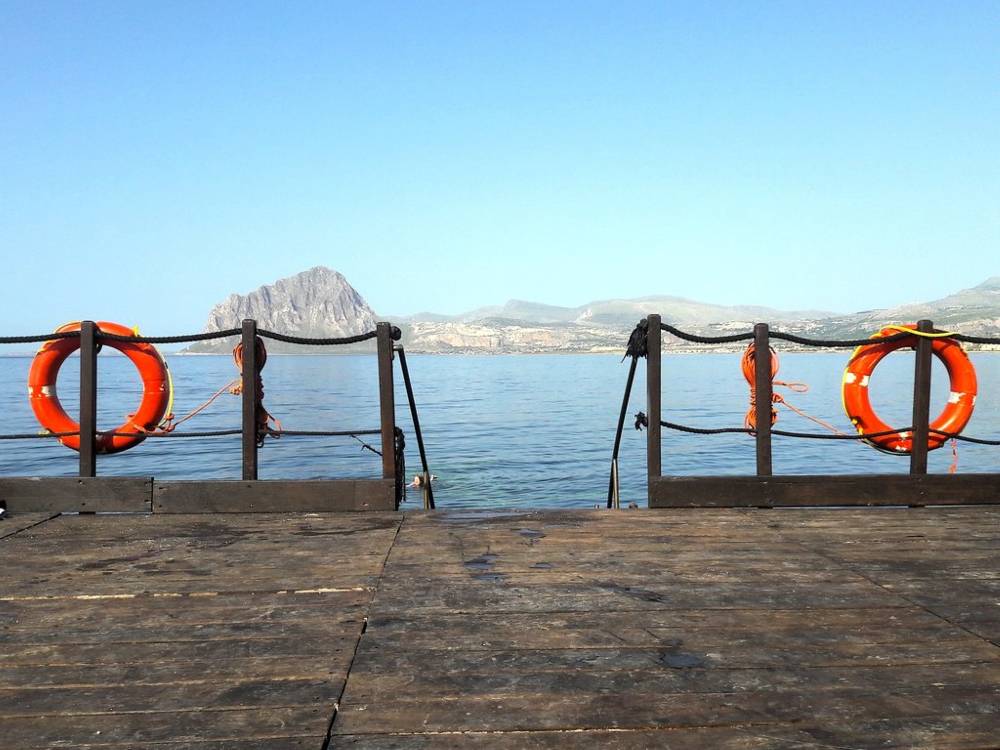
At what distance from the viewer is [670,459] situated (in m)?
19.6

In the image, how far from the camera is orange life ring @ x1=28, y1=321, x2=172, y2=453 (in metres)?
6.26

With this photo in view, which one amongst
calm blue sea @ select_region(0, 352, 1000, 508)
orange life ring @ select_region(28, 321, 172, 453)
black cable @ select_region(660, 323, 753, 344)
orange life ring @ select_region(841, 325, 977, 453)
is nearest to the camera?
black cable @ select_region(660, 323, 753, 344)

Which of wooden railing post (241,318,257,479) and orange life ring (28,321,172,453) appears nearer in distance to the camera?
wooden railing post (241,318,257,479)

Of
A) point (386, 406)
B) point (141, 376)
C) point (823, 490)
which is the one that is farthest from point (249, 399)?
point (823, 490)

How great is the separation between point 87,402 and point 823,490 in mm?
5192

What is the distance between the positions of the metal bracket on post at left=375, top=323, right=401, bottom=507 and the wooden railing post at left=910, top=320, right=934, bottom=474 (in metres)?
3.74

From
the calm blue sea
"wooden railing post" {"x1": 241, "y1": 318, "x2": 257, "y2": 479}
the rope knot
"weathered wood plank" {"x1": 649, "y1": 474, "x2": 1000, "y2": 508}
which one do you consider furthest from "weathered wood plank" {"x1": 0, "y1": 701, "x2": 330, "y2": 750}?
the calm blue sea

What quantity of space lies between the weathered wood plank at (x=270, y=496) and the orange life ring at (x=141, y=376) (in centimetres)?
103

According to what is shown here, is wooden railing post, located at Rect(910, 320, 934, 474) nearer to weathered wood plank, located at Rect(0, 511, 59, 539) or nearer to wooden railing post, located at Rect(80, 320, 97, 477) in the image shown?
wooden railing post, located at Rect(80, 320, 97, 477)

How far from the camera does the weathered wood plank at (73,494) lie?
210 inches

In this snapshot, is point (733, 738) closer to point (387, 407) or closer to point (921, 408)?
point (387, 407)

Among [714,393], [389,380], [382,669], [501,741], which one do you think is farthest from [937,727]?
[714,393]

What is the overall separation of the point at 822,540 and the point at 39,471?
1773cm

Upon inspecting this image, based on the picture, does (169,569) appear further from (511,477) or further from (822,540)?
(511,477)
